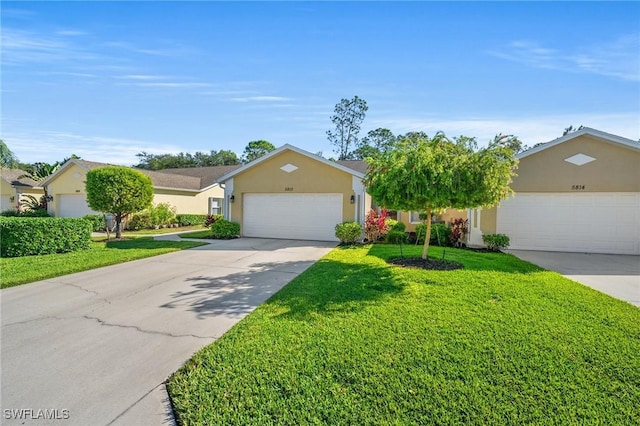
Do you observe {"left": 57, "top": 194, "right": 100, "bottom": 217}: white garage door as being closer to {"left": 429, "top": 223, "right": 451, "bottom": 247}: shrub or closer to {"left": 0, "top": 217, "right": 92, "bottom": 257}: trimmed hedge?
{"left": 0, "top": 217, "right": 92, "bottom": 257}: trimmed hedge

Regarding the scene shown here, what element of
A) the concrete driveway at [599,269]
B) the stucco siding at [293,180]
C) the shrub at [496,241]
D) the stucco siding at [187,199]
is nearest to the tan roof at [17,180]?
the stucco siding at [187,199]

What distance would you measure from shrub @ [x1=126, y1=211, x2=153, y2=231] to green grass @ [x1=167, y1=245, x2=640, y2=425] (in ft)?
55.5

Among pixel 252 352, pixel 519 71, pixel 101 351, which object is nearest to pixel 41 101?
pixel 101 351

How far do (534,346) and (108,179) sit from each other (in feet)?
50.3

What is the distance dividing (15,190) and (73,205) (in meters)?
7.20

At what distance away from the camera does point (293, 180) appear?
45.4ft

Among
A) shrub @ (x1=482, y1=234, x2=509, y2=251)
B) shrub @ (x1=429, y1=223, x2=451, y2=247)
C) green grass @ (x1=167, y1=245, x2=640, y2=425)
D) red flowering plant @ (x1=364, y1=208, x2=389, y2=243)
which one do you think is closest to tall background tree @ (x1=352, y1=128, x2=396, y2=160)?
red flowering plant @ (x1=364, y1=208, x2=389, y2=243)

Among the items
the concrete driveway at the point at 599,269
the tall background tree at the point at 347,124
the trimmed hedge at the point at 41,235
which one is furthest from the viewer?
the tall background tree at the point at 347,124

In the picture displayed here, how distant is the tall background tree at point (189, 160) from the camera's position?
157ft

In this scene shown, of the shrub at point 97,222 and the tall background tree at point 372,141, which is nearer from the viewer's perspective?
the shrub at point 97,222

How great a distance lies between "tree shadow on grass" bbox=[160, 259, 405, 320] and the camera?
4.91 metres

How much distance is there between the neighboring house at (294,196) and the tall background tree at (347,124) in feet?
75.8

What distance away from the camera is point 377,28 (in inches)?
337

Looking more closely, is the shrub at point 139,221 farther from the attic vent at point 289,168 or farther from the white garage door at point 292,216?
the attic vent at point 289,168
